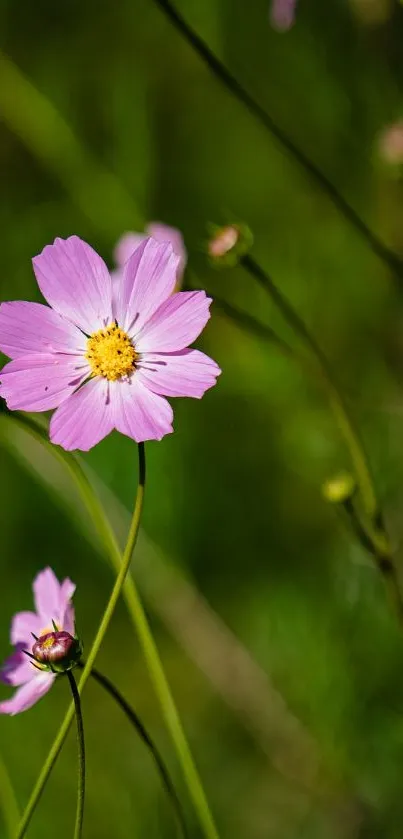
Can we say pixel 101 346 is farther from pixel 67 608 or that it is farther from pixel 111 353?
pixel 67 608

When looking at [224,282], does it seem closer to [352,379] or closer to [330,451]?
[352,379]

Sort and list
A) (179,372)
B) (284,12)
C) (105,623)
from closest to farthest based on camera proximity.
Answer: (105,623), (179,372), (284,12)

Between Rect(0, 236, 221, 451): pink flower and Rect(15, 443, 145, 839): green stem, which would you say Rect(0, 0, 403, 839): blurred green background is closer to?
Rect(0, 236, 221, 451): pink flower

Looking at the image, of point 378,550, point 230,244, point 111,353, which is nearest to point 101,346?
point 111,353

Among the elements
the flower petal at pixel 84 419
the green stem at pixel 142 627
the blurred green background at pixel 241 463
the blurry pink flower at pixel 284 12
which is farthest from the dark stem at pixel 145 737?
the blurry pink flower at pixel 284 12

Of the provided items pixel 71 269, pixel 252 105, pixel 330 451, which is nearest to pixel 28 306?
pixel 71 269

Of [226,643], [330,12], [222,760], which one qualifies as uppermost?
[330,12]

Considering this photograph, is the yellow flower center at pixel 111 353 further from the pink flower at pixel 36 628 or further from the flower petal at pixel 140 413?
the pink flower at pixel 36 628
